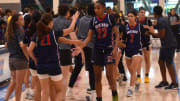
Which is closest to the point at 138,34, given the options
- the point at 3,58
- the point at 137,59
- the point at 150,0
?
the point at 137,59

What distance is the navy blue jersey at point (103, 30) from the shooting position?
4.72 m

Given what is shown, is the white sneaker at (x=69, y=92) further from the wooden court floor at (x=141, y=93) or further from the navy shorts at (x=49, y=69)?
the navy shorts at (x=49, y=69)

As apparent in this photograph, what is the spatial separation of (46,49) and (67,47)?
145cm

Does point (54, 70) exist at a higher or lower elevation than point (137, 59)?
higher

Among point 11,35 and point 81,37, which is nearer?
point 11,35

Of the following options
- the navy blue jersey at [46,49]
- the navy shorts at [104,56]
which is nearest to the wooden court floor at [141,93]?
the navy shorts at [104,56]

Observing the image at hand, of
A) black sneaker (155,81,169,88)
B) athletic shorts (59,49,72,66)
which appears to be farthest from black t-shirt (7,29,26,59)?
black sneaker (155,81,169,88)

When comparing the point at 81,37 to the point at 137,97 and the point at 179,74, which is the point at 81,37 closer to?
the point at 137,97

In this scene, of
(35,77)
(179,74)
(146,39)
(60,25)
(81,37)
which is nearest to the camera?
(35,77)

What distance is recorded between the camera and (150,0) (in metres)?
18.5

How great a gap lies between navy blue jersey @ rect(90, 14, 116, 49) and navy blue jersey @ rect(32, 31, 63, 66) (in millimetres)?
934

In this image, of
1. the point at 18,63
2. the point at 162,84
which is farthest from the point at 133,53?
the point at 18,63

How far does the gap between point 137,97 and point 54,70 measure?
2411 mm

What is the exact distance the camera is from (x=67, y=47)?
538 cm
